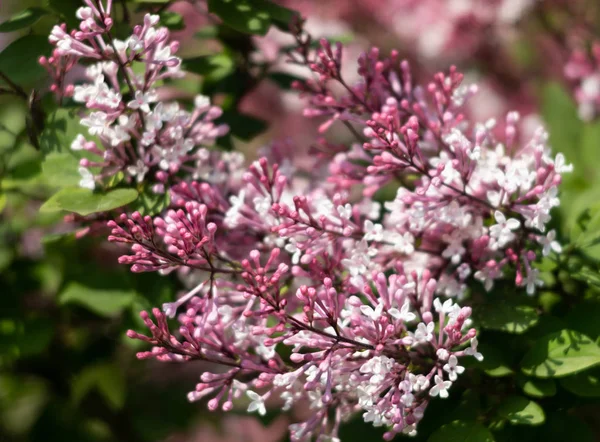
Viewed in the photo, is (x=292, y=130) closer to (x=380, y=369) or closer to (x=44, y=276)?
(x=44, y=276)

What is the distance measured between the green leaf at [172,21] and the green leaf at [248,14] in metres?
0.05

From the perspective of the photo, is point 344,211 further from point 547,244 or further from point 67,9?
point 67,9

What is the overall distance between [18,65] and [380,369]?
666mm

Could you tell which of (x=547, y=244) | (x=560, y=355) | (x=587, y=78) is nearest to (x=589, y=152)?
(x=587, y=78)

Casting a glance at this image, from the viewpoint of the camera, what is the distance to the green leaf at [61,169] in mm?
901

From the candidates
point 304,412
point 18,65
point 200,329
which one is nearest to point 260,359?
point 200,329

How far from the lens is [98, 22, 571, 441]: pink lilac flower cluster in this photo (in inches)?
29.2

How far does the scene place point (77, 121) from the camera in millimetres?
922

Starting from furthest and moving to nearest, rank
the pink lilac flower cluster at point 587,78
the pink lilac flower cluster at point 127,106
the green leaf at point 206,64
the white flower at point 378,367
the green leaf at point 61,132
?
1. the pink lilac flower cluster at point 587,78
2. the green leaf at point 206,64
3. the green leaf at point 61,132
4. the pink lilac flower cluster at point 127,106
5. the white flower at point 378,367

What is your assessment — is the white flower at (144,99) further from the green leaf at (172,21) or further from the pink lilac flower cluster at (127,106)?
the green leaf at (172,21)

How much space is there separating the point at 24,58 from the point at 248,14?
33 centimetres

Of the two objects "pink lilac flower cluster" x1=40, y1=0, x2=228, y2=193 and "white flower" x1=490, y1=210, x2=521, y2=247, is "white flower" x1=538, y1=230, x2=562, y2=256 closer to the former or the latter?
"white flower" x1=490, y1=210, x2=521, y2=247

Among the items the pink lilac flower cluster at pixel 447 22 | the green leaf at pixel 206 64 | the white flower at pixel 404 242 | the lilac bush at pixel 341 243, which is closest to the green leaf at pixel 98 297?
the lilac bush at pixel 341 243

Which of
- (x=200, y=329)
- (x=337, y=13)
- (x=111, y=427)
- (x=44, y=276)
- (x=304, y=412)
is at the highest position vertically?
(x=200, y=329)
